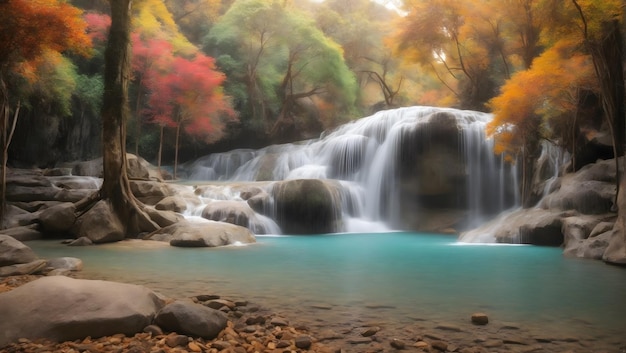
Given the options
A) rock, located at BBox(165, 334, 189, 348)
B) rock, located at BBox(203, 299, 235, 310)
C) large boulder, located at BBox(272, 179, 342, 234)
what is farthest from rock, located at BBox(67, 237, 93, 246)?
rock, located at BBox(165, 334, 189, 348)

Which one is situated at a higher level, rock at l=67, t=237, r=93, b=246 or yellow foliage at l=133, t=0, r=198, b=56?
yellow foliage at l=133, t=0, r=198, b=56

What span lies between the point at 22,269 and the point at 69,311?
3.04 m

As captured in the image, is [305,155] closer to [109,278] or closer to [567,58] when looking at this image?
[567,58]

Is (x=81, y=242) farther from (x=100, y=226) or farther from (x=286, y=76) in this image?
(x=286, y=76)

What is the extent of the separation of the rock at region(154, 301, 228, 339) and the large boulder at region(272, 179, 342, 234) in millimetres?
10683

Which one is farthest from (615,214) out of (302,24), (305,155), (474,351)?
(302,24)

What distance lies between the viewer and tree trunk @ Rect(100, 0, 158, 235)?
10.4 meters

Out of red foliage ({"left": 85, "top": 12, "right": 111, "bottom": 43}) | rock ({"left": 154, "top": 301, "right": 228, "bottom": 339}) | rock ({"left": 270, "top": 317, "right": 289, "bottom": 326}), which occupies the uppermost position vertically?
red foliage ({"left": 85, "top": 12, "right": 111, "bottom": 43})

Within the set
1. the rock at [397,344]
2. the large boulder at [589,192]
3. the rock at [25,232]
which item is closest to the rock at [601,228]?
the large boulder at [589,192]

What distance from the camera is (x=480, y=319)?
3609 mm

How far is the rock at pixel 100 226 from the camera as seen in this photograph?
967 centimetres

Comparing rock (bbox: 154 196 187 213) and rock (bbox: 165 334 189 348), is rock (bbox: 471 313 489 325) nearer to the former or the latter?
rock (bbox: 165 334 189 348)

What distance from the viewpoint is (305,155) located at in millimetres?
20484

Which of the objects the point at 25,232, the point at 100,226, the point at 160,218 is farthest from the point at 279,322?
the point at 25,232
